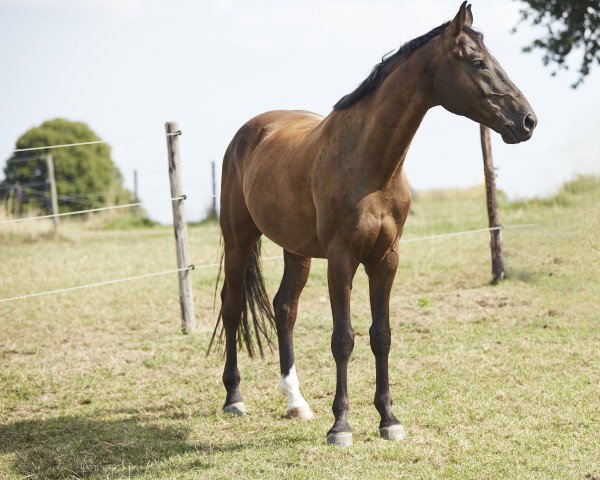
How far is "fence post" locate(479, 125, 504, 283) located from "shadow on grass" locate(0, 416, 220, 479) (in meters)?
5.37

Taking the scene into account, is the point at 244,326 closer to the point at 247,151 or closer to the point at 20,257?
the point at 247,151

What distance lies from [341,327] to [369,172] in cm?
89

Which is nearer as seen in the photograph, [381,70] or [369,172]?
[369,172]

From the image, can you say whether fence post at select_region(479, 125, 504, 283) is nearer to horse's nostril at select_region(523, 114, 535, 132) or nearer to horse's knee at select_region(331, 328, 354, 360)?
horse's knee at select_region(331, 328, 354, 360)

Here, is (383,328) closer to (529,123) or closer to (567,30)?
(529,123)

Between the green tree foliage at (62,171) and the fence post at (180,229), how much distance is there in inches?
533

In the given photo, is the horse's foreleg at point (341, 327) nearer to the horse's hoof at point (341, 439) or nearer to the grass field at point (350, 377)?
the horse's hoof at point (341, 439)

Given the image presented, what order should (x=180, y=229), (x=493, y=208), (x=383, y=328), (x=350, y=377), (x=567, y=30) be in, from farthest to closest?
(x=567, y=30)
(x=493, y=208)
(x=180, y=229)
(x=350, y=377)
(x=383, y=328)

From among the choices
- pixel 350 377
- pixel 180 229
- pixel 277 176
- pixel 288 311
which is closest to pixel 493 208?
pixel 180 229

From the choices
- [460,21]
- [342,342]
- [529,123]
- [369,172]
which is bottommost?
[342,342]

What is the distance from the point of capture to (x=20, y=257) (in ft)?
43.7

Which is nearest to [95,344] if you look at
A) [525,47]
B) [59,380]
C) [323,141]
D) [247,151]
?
[59,380]

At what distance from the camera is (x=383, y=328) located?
4.58 m

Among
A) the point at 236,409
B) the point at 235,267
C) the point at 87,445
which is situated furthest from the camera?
the point at 235,267
